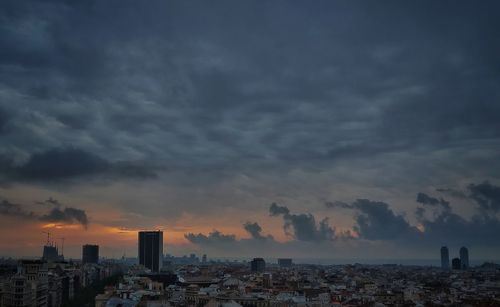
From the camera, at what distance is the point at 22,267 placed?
550 ft

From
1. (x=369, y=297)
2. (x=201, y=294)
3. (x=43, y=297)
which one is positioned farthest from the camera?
(x=369, y=297)

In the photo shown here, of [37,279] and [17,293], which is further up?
[37,279]

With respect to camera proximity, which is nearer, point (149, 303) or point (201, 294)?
point (149, 303)

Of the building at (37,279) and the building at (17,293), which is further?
the building at (37,279)

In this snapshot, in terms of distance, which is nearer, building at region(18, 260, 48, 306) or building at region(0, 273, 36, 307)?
building at region(0, 273, 36, 307)

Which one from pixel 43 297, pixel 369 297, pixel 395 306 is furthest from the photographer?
pixel 369 297

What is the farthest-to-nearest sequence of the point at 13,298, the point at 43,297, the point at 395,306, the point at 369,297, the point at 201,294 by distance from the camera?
the point at 369,297
the point at 201,294
the point at 395,306
the point at 43,297
the point at 13,298

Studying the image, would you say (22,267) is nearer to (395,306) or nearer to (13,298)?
(13,298)

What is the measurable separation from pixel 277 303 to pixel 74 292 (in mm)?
72670

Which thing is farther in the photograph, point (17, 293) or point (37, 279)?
point (37, 279)

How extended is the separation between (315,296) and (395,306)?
39.6 meters

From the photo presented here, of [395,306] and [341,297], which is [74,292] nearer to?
[341,297]

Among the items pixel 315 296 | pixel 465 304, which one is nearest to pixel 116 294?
pixel 315 296

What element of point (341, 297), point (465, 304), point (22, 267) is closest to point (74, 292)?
point (22, 267)
